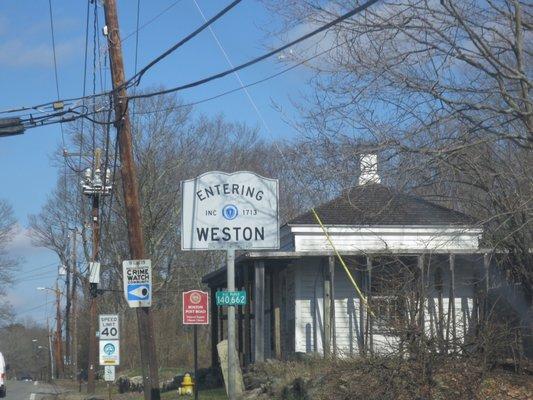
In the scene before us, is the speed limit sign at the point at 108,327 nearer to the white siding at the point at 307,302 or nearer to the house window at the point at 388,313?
the white siding at the point at 307,302

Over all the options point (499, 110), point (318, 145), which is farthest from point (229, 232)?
point (499, 110)

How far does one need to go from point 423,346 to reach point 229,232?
3.15 metres

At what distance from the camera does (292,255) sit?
21844mm

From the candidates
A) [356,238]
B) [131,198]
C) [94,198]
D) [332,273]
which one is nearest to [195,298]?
[131,198]

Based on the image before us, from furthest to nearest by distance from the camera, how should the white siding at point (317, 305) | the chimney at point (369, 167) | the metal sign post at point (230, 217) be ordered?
1. the white siding at point (317, 305)
2. the chimney at point (369, 167)
3. the metal sign post at point (230, 217)

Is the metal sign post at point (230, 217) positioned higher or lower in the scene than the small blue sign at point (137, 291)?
higher

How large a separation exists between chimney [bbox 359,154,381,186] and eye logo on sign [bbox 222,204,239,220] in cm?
244

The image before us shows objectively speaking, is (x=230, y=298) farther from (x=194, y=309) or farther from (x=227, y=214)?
(x=194, y=309)

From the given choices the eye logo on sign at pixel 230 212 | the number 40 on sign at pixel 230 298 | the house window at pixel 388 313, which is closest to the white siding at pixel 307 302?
the house window at pixel 388 313

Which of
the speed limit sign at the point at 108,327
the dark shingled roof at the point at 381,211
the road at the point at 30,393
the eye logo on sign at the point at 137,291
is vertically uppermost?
the dark shingled roof at the point at 381,211

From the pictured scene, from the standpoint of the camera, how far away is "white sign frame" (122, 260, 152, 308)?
56.5 ft

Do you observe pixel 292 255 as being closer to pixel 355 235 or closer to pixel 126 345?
pixel 355 235

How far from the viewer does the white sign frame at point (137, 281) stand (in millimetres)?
17219

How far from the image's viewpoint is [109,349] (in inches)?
848
